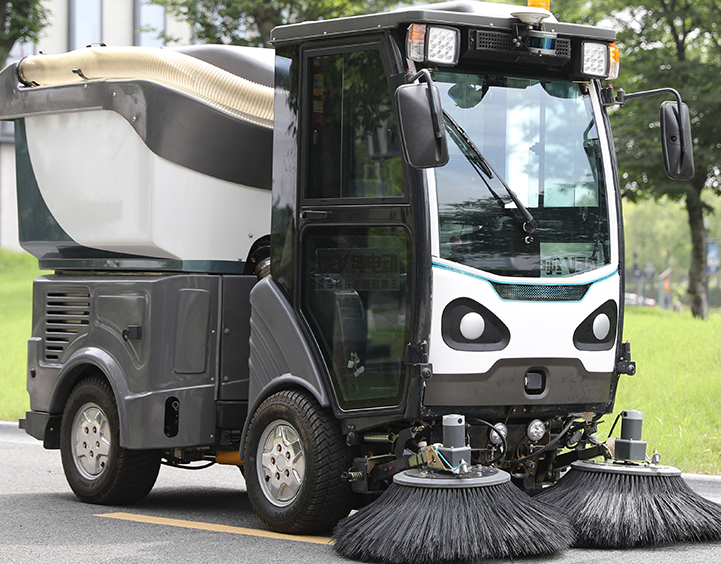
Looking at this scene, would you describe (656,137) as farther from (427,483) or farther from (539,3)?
(427,483)

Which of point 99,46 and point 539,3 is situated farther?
point 99,46

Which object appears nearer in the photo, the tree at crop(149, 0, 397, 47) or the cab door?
the cab door

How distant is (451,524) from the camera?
5.41m

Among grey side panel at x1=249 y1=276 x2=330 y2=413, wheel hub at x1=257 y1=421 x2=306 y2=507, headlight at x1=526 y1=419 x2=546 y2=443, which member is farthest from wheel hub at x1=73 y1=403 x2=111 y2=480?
headlight at x1=526 y1=419 x2=546 y2=443

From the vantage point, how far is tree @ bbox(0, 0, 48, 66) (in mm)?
23172

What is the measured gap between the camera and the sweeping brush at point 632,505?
5.92 metres

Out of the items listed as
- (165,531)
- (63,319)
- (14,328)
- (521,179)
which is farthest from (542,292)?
(14,328)

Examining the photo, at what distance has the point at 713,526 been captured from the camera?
5996mm

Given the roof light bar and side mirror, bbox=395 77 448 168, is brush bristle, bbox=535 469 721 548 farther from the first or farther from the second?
the roof light bar

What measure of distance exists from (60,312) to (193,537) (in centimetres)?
242

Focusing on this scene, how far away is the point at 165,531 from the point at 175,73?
9.90 ft

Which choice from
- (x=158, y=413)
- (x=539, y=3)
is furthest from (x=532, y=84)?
(x=158, y=413)

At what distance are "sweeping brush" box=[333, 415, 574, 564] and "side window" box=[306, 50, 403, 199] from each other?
156 cm

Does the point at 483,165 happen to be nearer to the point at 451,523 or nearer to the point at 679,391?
the point at 451,523
